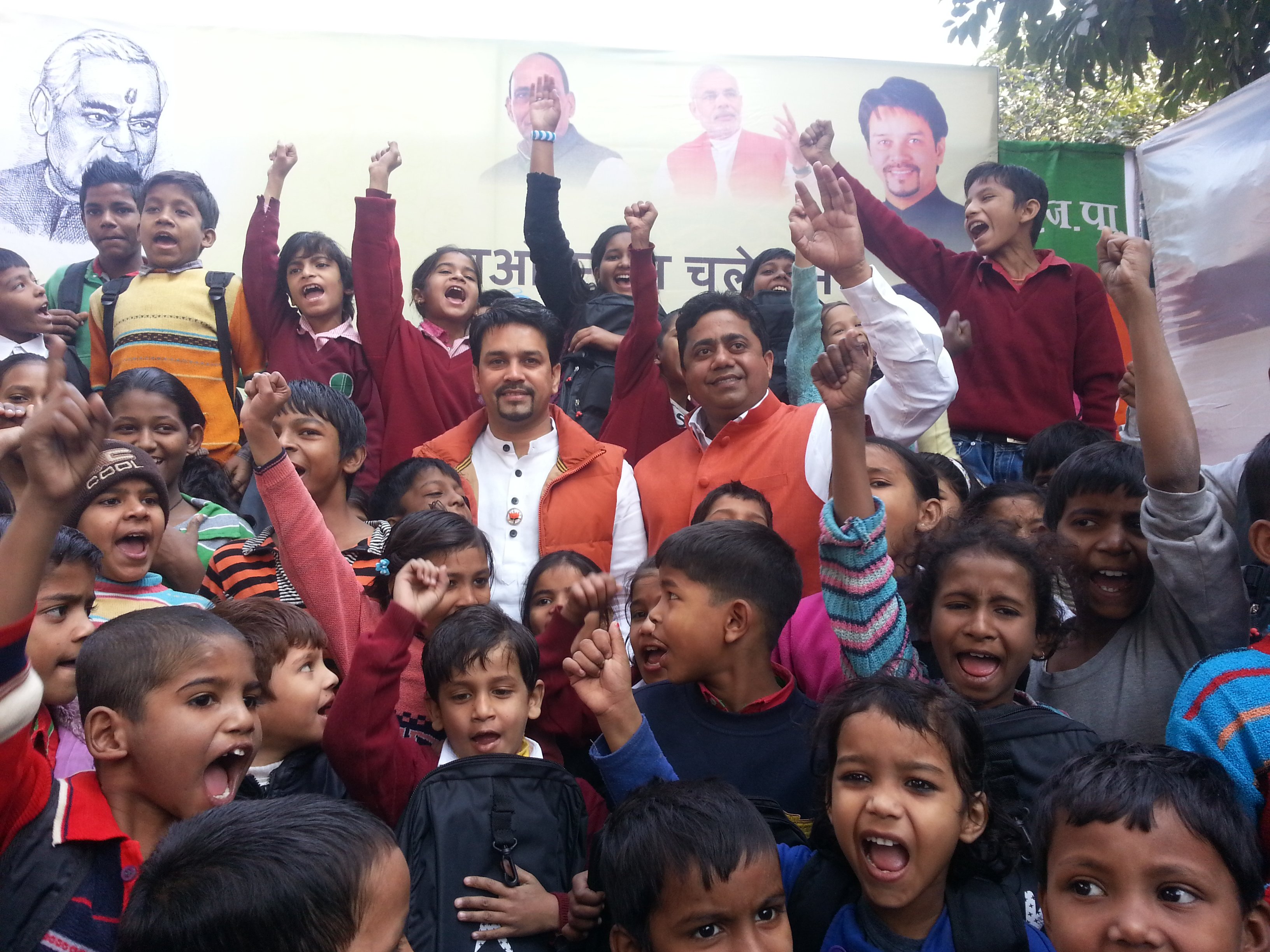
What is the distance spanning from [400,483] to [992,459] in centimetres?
230

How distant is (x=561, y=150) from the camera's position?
6902mm

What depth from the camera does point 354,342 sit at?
4570mm

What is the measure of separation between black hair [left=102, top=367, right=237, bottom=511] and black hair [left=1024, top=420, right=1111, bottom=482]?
111 inches

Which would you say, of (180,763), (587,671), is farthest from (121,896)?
(587,671)

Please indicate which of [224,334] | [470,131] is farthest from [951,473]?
[470,131]

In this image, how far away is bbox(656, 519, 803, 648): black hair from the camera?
8.87 feet

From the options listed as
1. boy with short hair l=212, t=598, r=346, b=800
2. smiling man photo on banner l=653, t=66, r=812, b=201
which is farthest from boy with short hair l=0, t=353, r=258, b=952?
smiling man photo on banner l=653, t=66, r=812, b=201

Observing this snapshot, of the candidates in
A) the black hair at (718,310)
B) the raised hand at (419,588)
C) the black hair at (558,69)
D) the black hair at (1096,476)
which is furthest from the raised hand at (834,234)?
the black hair at (558,69)

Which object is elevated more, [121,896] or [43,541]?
[43,541]

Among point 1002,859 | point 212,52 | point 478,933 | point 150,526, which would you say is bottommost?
point 478,933

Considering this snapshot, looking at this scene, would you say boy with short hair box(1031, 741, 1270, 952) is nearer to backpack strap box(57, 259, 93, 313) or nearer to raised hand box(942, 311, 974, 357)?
raised hand box(942, 311, 974, 357)

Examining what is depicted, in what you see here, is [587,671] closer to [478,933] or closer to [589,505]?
[478,933]

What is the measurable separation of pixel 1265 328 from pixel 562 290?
2823 mm

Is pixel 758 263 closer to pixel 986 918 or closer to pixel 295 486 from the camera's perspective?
pixel 295 486
